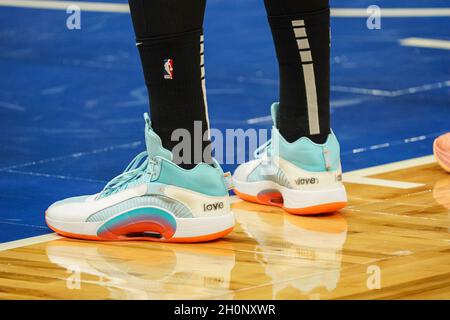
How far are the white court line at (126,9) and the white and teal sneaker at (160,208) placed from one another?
3811 millimetres

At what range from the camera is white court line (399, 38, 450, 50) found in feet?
18.4

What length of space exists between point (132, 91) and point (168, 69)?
2.02 m

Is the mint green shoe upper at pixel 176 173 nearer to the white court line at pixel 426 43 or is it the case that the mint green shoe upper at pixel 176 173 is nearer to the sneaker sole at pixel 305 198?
the sneaker sole at pixel 305 198

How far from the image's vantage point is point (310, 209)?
2998 millimetres

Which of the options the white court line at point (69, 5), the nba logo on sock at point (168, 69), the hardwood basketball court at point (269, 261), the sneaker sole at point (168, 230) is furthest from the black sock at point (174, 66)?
the white court line at point (69, 5)

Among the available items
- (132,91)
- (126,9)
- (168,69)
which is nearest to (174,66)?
(168,69)

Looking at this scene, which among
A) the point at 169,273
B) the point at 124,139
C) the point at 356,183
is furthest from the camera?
the point at 124,139

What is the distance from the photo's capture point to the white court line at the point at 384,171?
3.36 m

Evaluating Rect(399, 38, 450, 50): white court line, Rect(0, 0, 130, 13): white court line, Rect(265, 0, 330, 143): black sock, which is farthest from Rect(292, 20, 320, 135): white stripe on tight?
Rect(0, 0, 130, 13): white court line

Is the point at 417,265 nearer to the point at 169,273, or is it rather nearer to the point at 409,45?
the point at 169,273

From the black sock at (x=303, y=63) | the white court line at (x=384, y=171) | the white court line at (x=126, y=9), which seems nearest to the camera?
the black sock at (x=303, y=63)

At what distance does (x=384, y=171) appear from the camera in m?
3.53
